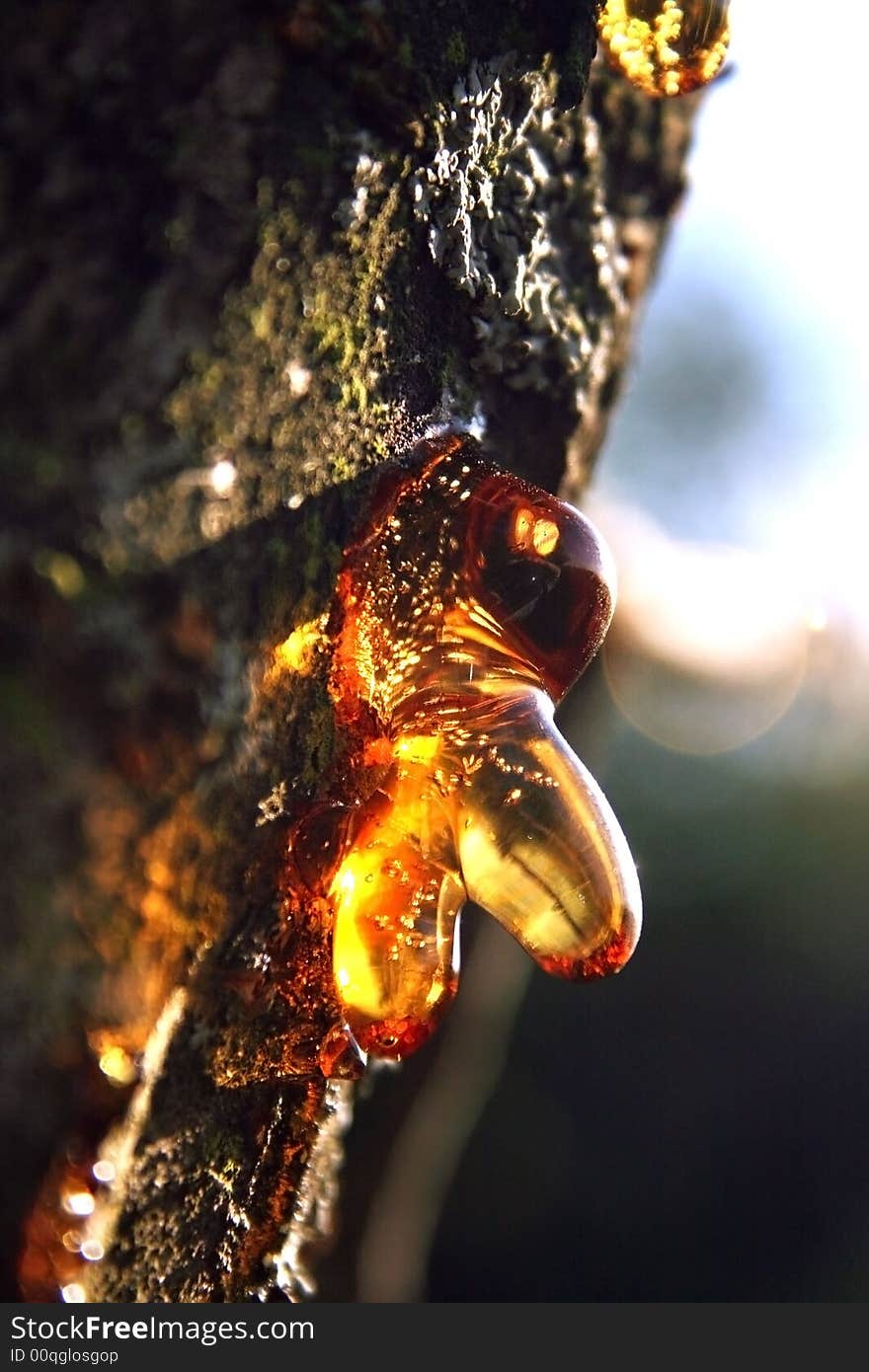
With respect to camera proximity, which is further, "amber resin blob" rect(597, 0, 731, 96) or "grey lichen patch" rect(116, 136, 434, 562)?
"amber resin blob" rect(597, 0, 731, 96)

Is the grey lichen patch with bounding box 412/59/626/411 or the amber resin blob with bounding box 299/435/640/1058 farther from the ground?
the grey lichen patch with bounding box 412/59/626/411

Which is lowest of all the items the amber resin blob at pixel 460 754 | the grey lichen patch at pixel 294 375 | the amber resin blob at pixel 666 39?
the amber resin blob at pixel 460 754

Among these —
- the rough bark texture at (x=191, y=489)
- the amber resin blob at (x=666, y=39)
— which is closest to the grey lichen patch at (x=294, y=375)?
the rough bark texture at (x=191, y=489)

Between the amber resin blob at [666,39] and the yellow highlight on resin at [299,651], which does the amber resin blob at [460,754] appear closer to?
the yellow highlight on resin at [299,651]

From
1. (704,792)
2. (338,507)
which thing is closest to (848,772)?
(704,792)

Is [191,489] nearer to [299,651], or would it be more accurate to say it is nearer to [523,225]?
[299,651]

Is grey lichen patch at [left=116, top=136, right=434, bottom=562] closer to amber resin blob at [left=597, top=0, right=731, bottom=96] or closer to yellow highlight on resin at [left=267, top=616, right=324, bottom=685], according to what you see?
yellow highlight on resin at [left=267, top=616, right=324, bottom=685]

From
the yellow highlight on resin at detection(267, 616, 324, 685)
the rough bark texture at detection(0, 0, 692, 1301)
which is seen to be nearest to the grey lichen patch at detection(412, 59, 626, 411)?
the rough bark texture at detection(0, 0, 692, 1301)
